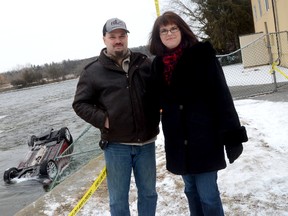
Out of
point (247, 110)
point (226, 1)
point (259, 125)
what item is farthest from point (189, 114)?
point (226, 1)

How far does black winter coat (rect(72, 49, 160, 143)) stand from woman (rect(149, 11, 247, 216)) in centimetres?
21

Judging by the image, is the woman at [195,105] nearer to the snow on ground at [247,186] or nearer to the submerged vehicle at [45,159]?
the snow on ground at [247,186]

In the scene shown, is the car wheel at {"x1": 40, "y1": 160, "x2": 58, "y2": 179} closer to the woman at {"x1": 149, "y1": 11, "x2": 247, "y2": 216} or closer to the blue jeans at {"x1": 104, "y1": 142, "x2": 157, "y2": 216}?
the blue jeans at {"x1": 104, "y1": 142, "x2": 157, "y2": 216}

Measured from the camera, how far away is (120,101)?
126 inches

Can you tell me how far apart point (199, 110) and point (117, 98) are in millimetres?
747

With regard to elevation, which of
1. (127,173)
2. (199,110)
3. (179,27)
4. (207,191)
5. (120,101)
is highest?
(179,27)

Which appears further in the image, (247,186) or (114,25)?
(247,186)

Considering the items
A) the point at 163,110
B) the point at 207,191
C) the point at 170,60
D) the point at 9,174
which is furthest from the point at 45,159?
the point at 170,60

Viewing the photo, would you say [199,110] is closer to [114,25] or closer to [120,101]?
[120,101]

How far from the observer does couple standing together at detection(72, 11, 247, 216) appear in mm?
2955

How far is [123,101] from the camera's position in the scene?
3.20m

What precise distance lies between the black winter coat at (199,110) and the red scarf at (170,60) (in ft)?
0.12

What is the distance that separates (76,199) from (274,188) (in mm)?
2977

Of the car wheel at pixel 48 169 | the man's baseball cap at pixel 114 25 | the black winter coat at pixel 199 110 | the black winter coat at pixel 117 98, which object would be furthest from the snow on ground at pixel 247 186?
the car wheel at pixel 48 169
